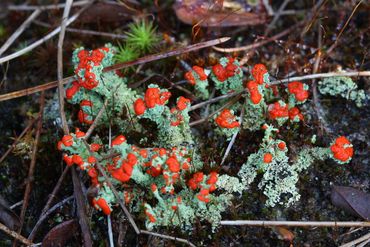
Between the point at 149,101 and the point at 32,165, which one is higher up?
the point at 149,101

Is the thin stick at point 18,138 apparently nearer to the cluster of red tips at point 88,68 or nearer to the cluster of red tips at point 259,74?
the cluster of red tips at point 88,68

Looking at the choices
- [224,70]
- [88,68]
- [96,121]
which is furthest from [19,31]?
[224,70]

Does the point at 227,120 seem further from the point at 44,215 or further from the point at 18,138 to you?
the point at 18,138

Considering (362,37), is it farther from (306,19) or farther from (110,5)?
(110,5)

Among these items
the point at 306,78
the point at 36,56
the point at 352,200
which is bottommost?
the point at 352,200

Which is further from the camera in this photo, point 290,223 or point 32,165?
point 32,165

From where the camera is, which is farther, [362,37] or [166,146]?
[362,37]

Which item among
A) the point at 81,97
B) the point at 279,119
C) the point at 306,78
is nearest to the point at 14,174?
the point at 81,97

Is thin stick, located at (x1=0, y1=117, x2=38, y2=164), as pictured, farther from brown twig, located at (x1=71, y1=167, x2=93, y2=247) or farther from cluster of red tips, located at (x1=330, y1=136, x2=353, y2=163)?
cluster of red tips, located at (x1=330, y1=136, x2=353, y2=163)
